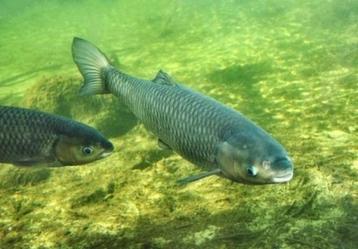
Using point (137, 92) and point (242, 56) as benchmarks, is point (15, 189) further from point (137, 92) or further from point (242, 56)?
point (242, 56)

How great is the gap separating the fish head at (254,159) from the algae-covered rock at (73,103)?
588cm

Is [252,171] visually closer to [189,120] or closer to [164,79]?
[189,120]

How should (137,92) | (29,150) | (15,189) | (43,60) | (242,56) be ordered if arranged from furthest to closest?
(43,60) → (242,56) → (15,189) → (137,92) → (29,150)

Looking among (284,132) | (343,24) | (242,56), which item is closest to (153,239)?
(284,132)

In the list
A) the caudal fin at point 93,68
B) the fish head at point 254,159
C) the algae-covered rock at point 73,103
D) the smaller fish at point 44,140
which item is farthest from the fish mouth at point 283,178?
the algae-covered rock at point 73,103

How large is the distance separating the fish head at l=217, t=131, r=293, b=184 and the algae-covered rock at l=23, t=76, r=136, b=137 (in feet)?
19.3

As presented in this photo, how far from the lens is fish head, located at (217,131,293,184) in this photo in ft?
9.38

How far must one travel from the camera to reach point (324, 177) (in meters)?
4.76

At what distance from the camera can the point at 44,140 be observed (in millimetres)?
3523

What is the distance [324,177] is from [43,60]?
49.0ft

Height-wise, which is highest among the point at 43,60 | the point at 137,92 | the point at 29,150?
the point at 137,92

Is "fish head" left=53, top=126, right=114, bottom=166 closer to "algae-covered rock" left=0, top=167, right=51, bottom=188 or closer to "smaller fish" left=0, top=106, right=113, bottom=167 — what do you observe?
"smaller fish" left=0, top=106, right=113, bottom=167

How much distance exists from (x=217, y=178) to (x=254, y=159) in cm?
226

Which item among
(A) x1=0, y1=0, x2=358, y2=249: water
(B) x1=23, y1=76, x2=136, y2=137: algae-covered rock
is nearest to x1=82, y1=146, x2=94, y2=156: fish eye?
(A) x1=0, y1=0, x2=358, y2=249: water
